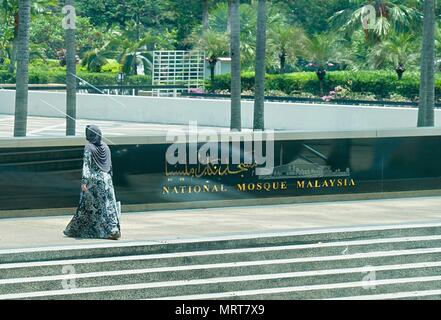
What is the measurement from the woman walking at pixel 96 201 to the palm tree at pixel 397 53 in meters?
29.0

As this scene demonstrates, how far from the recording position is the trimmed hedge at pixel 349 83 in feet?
148

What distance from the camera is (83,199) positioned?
17953 millimetres

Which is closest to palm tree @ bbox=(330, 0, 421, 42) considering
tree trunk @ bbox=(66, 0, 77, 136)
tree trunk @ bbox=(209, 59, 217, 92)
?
tree trunk @ bbox=(209, 59, 217, 92)

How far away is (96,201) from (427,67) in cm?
1634

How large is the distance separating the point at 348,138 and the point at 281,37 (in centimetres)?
2915

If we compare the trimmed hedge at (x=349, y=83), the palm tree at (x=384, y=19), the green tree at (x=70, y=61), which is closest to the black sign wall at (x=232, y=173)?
the green tree at (x=70, y=61)

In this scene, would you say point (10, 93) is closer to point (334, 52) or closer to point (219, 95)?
point (219, 95)

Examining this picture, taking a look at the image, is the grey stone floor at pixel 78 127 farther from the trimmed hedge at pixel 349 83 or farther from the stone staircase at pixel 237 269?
the stone staircase at pixel 237 269

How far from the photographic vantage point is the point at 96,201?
1792 cm

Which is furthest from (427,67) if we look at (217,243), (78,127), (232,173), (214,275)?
(78,127)

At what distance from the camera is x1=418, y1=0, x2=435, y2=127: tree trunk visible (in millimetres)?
31422

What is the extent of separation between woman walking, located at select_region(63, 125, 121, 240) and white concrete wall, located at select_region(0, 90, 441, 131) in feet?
63.3

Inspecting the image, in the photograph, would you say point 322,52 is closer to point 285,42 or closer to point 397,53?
point 285,42

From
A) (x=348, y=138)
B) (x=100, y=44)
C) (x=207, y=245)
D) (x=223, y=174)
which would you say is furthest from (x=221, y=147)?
(x=100, y=44)
